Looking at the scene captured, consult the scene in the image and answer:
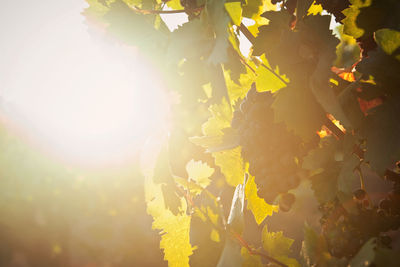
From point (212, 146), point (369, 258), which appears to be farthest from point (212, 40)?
point (369, 258)

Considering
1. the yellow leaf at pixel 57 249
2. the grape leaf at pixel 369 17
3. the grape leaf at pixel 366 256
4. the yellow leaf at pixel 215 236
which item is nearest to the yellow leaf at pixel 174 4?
the grape leaf at pixel 369 17

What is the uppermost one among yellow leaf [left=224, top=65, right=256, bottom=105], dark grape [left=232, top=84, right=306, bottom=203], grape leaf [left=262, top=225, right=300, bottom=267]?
yellow leaf [left=224, top=65, right=256, bottom=105]

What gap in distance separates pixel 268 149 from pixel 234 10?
463 mm

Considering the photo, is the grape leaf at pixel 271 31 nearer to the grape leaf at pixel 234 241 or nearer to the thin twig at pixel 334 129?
the thin twig at pixel 334 129

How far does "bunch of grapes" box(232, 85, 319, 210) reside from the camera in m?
0.97

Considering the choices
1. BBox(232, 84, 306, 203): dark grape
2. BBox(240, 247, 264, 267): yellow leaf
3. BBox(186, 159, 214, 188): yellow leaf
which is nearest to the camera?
BBox(232, 84, 306, 203): dark grape

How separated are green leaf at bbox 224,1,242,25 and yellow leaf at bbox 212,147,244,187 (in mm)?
518

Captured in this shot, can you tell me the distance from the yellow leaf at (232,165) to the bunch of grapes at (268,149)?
0.15m

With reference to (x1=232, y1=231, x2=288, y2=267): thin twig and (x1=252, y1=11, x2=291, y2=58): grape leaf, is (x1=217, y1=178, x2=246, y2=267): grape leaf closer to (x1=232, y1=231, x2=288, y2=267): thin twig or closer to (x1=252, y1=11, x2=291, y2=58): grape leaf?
(x1=232, y1=231, x2=288, y2=267): thin twig

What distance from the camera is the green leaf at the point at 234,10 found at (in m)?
0.84

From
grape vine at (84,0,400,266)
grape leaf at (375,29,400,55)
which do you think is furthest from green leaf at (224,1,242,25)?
grape leaf at (375,29,400,55)

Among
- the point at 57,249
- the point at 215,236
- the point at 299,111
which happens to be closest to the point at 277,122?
the point at 299,111

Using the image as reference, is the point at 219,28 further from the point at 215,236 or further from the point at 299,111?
the point at 215,236

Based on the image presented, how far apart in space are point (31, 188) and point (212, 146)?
20.2 m
